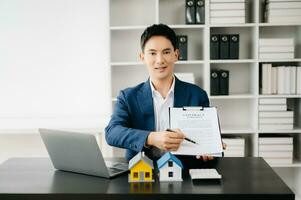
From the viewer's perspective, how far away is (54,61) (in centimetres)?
398

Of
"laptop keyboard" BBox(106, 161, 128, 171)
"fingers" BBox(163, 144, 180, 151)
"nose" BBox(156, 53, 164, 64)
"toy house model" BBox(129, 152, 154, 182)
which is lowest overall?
"laptop keyboard" BBox(106, 161, 128, 171)

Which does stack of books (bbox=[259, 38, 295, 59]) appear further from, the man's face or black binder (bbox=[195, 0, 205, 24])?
the man's face

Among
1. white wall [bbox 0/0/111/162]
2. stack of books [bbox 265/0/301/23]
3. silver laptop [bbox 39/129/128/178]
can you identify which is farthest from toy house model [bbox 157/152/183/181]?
stack of books [bbox 265/0/301/23]

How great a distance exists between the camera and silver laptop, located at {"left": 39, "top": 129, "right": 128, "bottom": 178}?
1691mm

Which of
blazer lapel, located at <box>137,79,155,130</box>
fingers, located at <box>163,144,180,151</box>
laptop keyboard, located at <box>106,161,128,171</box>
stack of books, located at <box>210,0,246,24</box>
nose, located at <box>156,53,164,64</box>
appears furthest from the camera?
stack of books, located at <box>210,0,246,24</box>

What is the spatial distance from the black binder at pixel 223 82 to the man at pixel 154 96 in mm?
1385

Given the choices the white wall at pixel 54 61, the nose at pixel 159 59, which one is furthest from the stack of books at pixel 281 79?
the nose at pixel 159 59

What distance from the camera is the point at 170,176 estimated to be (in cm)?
168

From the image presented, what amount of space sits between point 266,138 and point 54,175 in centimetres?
241

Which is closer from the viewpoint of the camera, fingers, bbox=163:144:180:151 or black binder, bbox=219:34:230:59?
fingers, bbox=163:144:180:151

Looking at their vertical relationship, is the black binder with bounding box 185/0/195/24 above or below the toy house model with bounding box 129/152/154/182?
above

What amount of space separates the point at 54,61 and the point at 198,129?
8.16 feet

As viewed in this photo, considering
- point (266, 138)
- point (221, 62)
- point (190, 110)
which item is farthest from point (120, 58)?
point (190, 110)

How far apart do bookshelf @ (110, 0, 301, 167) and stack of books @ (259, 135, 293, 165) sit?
0.21ft
